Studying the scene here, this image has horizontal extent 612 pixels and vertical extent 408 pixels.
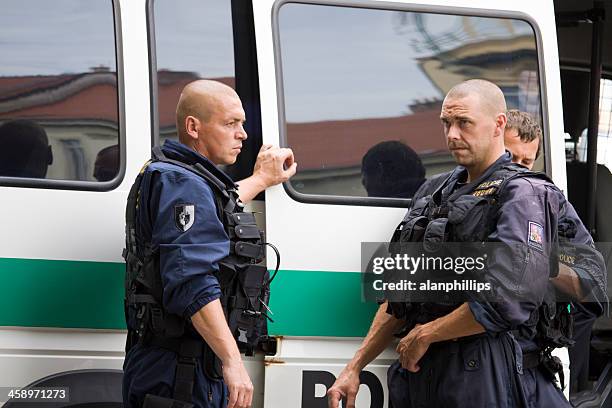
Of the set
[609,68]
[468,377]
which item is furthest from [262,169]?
[609,68]

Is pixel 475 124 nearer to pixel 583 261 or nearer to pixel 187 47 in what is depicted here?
pixel 583 261

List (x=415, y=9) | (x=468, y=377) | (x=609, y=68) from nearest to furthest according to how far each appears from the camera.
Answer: (x=468, y=377) < (x=415, y=9) < (x=609, y=68)

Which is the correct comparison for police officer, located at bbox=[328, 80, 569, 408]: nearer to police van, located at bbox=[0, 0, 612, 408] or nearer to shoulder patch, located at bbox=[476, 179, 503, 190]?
shoulder patch, located at bbox=[476, 179, 503, 190]

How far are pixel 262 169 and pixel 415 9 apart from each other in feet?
3.18

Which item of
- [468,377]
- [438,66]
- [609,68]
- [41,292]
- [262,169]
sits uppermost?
[609,68]

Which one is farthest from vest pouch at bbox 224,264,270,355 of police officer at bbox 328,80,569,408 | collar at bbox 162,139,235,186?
police officer at bbox 328,80,569,408

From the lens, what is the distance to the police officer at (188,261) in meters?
3.13

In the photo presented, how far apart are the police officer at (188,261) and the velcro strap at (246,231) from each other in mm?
22

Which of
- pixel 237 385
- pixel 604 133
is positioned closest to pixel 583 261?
pixel 237 385

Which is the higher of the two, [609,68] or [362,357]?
[609,68]

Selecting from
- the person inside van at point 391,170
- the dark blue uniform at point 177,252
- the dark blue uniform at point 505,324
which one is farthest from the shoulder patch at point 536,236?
the dark blue uniform at point 177,252

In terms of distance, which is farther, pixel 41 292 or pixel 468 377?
pixel 41 292

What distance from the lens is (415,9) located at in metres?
4.16

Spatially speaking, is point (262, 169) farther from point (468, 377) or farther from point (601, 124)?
point (601, 124)
